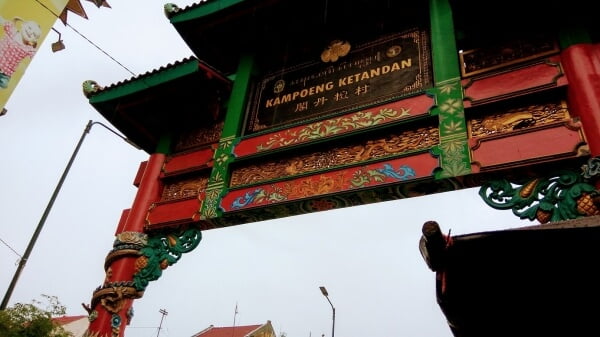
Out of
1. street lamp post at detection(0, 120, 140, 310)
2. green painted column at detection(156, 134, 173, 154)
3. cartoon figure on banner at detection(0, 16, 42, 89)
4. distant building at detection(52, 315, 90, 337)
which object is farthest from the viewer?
distant building at detection(52, 315, 90, 337)

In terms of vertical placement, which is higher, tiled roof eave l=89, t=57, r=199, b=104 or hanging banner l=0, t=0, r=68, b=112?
hanging banner l=0, t=0, r=68, b=112

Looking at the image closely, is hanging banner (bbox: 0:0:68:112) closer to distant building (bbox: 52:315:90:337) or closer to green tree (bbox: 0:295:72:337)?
green tree (bbox: 0:295:72:337)

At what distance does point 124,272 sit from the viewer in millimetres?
5656

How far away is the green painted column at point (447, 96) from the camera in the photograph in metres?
4.30

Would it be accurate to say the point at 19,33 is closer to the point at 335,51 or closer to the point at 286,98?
the point at 286,98

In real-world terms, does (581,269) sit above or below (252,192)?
below

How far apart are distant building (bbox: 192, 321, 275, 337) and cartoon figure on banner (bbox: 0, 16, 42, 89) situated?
2017 cm

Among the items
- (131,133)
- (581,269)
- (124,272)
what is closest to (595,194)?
(581,269)

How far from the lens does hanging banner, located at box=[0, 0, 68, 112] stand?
8570mm

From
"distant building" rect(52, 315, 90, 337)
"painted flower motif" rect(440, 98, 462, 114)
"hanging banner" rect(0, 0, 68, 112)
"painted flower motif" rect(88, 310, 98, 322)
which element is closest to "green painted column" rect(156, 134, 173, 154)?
"painted flower motif" rect(88, 310, 98, 322)

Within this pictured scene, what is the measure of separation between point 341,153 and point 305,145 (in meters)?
0.49

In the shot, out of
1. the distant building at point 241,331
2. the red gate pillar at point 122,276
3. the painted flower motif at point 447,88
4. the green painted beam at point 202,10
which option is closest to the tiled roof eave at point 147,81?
the green painted beam at point 202,10

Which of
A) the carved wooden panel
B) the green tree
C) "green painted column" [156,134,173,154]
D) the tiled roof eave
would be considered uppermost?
the tiled roof eave

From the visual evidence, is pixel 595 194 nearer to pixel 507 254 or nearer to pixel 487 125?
pixel 487 125
